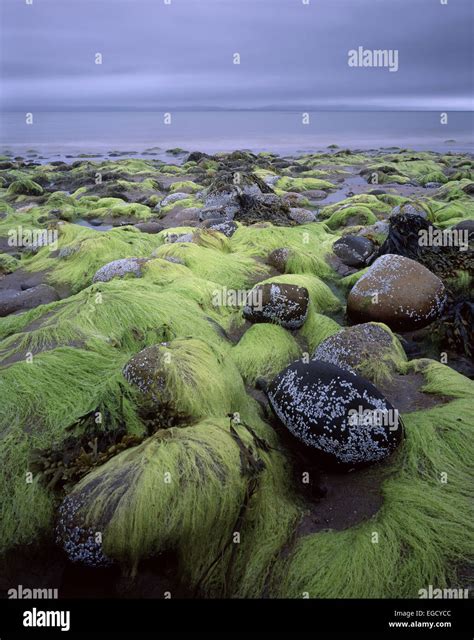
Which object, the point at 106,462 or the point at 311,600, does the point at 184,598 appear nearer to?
the point at 311,600

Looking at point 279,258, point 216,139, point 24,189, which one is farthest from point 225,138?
point 279,258

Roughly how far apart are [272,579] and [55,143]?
47.9 metres

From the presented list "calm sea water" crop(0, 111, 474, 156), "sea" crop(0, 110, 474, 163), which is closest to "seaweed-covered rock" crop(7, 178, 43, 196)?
"sea" crop(0, 110, 474, 163)

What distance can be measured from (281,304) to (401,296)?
51.2 inches

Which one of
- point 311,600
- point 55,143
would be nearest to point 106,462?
point 311,600

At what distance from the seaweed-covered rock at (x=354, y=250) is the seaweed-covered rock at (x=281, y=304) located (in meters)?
2.62

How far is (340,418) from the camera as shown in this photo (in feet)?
8.46

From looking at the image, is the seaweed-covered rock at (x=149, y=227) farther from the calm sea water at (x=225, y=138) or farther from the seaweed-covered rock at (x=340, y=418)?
the calm sea water at (x=225, y=138)

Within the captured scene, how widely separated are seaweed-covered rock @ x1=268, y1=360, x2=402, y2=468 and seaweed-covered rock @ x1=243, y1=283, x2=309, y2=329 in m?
1.74

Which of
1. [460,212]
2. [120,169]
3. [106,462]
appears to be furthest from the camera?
[120,169]

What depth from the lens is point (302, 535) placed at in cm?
237

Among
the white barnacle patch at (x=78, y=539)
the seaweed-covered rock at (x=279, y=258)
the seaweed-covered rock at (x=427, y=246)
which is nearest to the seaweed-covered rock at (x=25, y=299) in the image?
the seaweed-covered rock at (x=279, y=258)

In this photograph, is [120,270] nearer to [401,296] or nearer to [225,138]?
[401,296]

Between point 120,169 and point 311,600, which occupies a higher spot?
point 120,169
